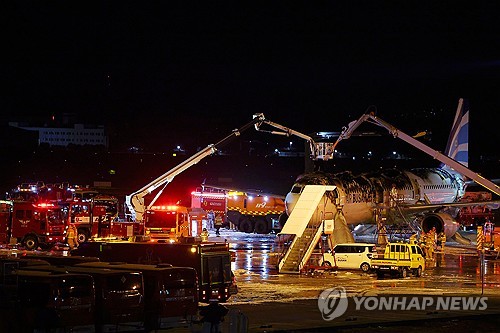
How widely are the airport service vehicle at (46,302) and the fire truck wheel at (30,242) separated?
28.0 m

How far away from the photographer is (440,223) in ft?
163

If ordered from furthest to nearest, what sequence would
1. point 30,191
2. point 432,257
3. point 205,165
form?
point 205,165
point 30,191
point 432,257

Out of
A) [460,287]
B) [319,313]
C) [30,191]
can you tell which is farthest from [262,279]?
[30,191]

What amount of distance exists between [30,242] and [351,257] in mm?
17530

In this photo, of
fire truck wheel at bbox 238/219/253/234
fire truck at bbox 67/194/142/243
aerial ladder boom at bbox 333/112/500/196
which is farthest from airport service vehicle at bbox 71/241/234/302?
fire truck wheel at bbox 238/219/253/234

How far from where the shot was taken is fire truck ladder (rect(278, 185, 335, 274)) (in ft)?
118

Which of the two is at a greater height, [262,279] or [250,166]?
[250,166]

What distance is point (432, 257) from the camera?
140ft

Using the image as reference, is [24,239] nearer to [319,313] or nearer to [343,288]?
[343,288]

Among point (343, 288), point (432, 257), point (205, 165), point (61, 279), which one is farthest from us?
point (205, 165)

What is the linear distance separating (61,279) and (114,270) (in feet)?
7.06

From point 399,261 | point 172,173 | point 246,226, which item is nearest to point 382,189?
point 172,173

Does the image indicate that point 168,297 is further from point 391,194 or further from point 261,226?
point 261,226

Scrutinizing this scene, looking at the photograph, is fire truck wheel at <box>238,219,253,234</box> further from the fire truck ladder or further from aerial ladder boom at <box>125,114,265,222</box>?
the fire truck ladder
